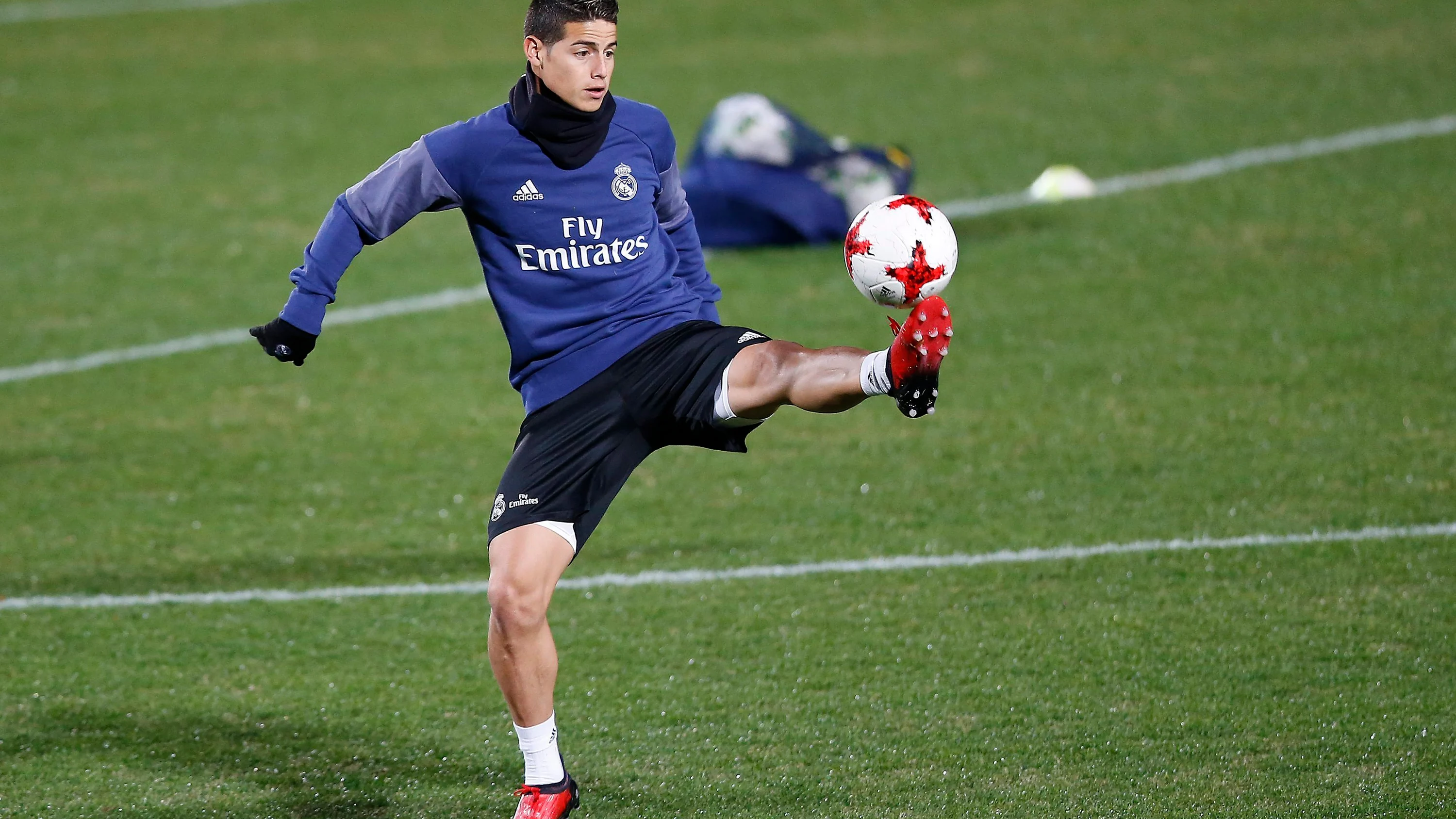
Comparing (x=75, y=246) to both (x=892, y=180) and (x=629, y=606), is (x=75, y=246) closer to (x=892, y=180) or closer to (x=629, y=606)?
(x=892, y=180)

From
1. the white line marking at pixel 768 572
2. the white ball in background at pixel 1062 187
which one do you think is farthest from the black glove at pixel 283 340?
the white ball in background at pixel 1062 187

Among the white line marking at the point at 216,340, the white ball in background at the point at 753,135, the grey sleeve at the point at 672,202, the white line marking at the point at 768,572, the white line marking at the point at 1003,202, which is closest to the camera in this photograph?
the grey sleeve at the point at 672,202

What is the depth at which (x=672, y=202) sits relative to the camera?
518 cm

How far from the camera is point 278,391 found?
9305 millimetres

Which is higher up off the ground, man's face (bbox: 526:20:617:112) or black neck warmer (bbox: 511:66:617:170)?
man's face (bbox: 526:20:617:112)

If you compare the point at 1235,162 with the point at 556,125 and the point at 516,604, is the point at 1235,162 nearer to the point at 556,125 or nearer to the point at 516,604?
the point at 556,125

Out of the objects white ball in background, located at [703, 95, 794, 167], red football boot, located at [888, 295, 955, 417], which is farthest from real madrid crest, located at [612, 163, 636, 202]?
white ball in background, located at [703, 95, 794, 167]

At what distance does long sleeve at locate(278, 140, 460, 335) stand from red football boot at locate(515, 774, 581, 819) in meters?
1.39

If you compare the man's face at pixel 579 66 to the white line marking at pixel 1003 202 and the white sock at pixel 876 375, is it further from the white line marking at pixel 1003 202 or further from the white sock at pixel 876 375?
the white line marking at pixel 1003 202

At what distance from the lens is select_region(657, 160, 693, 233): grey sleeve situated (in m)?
5.15

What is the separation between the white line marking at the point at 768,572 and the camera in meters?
6.71

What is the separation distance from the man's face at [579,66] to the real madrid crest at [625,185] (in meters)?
0.21

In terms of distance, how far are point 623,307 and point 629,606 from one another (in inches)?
72.6

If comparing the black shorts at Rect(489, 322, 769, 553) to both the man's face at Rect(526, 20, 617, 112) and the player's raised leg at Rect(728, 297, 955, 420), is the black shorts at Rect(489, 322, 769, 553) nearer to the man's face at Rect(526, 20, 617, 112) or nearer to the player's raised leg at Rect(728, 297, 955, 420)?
the player's raised leg at Rect(728, 297, 955, 420)
